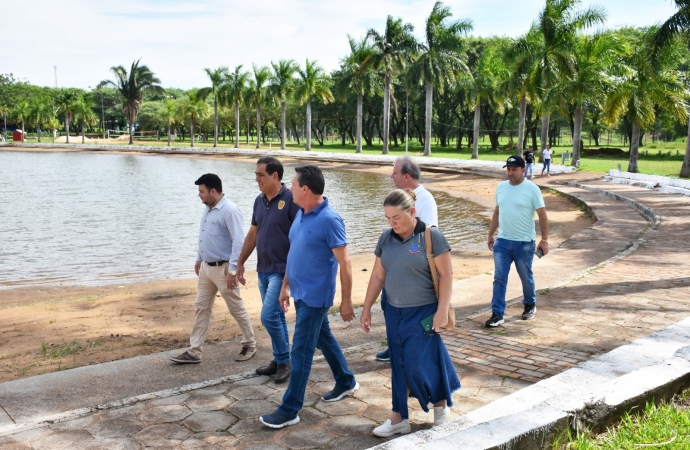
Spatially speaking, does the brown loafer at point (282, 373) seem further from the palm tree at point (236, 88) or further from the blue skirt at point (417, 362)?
the palm tree at point (236, 88)

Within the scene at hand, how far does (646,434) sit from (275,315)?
269cm

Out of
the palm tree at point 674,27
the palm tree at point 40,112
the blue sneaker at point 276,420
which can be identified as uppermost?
the palm tree at point 40,112

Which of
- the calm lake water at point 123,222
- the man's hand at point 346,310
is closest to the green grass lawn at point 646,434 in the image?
the man's hand at point 346,310

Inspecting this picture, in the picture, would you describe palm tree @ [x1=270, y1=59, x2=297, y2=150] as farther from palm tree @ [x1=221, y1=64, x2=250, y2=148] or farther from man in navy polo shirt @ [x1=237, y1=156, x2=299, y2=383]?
man in navy polo shirt @ [x1=237, y1=156, x2=299, y2=383]

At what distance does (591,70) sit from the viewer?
1406 inches

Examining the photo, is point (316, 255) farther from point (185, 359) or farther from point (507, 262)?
point (507, 262)

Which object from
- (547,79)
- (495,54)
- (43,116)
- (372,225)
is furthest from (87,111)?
(372,225)

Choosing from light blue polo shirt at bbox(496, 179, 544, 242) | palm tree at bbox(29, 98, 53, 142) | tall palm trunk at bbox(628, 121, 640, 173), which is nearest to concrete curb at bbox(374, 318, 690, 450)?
light blue polo shirt at bbox(496, 179, 544, 242)

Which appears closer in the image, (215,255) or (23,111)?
(215,255)

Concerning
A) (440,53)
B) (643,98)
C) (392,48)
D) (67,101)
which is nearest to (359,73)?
(392,48)

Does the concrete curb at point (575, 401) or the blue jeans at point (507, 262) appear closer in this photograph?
the concrete curb at point (575, 401)

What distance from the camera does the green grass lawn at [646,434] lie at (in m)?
3.51

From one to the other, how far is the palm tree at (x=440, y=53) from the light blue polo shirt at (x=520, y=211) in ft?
141

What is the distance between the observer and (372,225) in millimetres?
19766
